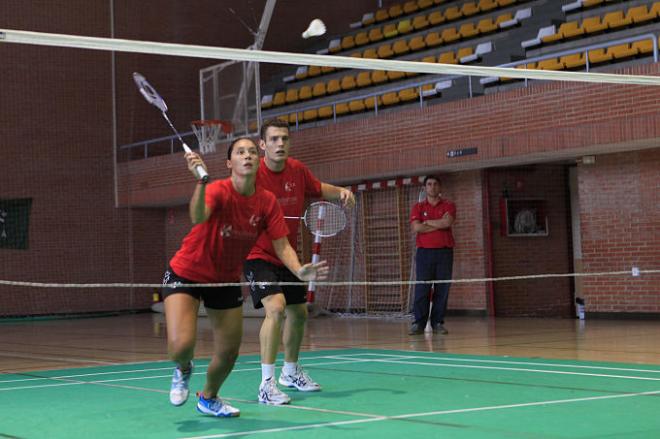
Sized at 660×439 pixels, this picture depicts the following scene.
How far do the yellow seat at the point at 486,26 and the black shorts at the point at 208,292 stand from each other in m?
17.5

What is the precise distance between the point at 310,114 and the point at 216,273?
18063mm

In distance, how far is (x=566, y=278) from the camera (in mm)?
20719

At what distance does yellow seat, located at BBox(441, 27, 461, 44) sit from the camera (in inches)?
945

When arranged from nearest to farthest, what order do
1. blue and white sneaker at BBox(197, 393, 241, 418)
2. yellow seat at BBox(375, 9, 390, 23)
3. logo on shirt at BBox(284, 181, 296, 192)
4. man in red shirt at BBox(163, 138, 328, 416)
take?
man in red shirt at BBox(163, 138, 328, 416) → blue and white sneaker at BBox(197, 393, 241, 418) → logo on shirt at BBox(284, 181, 296, 192) → yellow seat at BBox(375, 9, 390, 23)

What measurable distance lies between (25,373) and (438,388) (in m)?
4.99

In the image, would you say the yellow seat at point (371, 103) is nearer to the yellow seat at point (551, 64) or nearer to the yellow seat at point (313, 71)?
the yellow seat at point (313, 71)

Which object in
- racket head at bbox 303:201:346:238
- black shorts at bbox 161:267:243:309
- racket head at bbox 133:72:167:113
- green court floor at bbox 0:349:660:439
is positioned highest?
racket head at bbox 133:72:167:113

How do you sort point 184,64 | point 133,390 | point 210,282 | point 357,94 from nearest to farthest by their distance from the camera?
1. point 210,282
2. point 133,390
3. point 357,94
4. point 184,64

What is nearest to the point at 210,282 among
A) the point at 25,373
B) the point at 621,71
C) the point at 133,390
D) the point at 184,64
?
the point at 133,390

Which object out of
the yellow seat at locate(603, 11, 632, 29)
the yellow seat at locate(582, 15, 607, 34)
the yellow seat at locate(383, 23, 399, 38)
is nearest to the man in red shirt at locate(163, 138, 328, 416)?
the yellow seat at locate(603, 11, 632, 29)

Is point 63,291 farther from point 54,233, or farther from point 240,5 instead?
point 240,5

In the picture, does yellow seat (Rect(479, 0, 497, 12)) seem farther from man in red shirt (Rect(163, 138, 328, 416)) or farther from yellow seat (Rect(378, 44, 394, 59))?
man in red shirt (Rect(163, 138, 328, 416))

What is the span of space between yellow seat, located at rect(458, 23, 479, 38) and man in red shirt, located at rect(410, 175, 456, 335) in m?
9.33

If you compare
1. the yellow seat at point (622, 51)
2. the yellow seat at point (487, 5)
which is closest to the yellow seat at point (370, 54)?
the yellow seat at point (487, 5)
